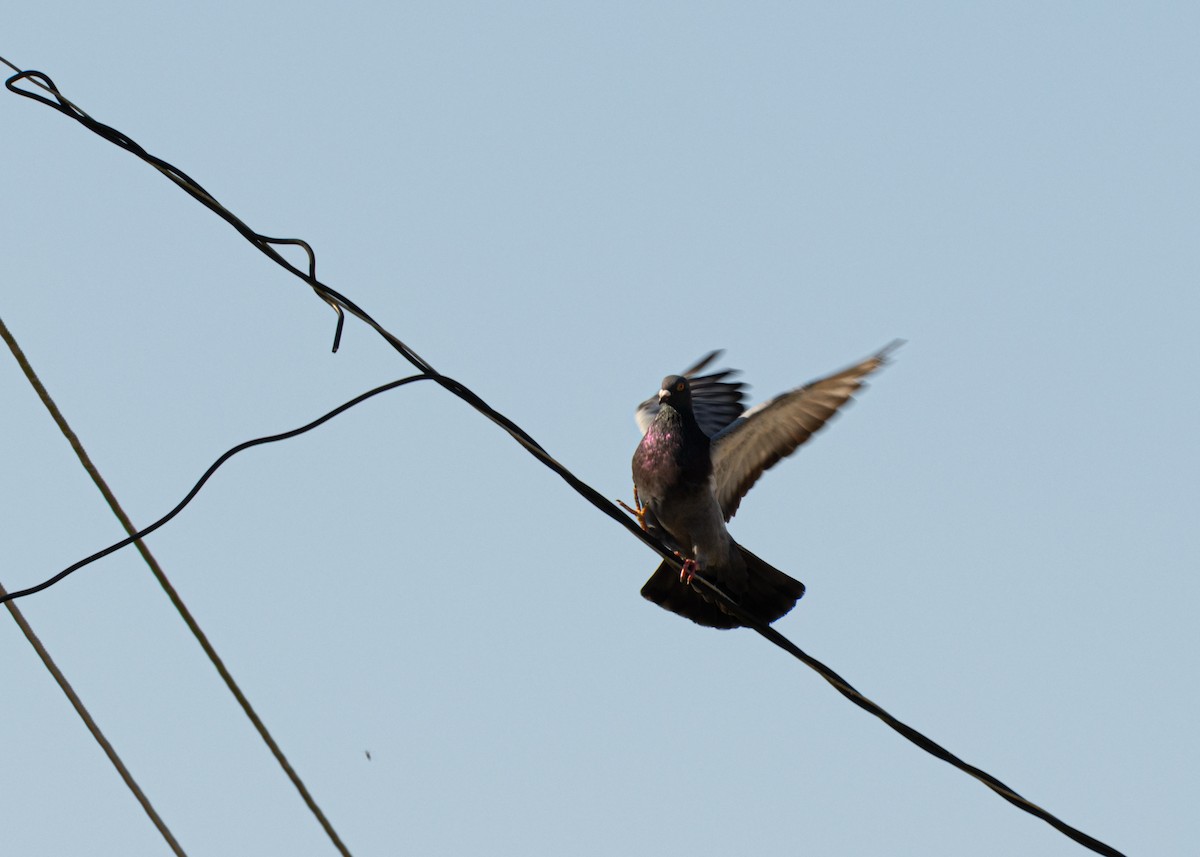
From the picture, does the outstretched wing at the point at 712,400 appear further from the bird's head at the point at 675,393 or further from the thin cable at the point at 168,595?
the thin cable at the point at 168,595

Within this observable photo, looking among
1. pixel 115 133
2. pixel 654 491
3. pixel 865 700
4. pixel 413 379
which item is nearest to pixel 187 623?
pixel 413 379

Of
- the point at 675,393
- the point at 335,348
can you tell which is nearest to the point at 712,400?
the point at 675,393

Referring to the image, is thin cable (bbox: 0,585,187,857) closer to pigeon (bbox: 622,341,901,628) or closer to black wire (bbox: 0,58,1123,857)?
black wire (bbox: 0,58,1123,857)

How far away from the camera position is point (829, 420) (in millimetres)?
7227

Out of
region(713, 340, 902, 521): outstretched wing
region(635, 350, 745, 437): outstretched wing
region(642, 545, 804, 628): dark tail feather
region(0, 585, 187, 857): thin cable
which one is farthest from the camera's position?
region(635, 350, 745, 437): outstretched wing

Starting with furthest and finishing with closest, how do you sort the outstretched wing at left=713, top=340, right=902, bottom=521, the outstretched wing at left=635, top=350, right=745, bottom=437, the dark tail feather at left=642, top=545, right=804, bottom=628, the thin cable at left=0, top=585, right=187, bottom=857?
the outstretched wing at left=635, top=350, right=745, bottom=437, the dark tail feather at left=642, top=545, right=804, bottom=628, the outstretched wing at left=713, top=340, right=902, bottom=521, the thin cable at left=0, top=585, right=187, bottom=857

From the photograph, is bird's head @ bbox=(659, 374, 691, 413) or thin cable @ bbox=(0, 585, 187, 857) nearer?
thin cable @ bbox=(0, 585, 187, 857)

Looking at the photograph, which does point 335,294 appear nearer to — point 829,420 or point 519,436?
point 519,436

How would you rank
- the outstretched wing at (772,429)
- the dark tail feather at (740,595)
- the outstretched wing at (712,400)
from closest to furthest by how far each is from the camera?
the outstretched wing at (772,429)
the dark tail feather at (740,595)
the outstretched wing at (712,400)

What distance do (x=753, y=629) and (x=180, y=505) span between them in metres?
1.67

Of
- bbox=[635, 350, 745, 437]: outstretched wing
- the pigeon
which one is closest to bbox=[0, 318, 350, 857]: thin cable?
the pigeon

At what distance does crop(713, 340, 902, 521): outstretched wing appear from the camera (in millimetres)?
6942

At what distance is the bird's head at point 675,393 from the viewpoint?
7.46 metres

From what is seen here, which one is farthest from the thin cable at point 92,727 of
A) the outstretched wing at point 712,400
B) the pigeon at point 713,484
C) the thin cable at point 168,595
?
the outstretched wing at point 712,400
